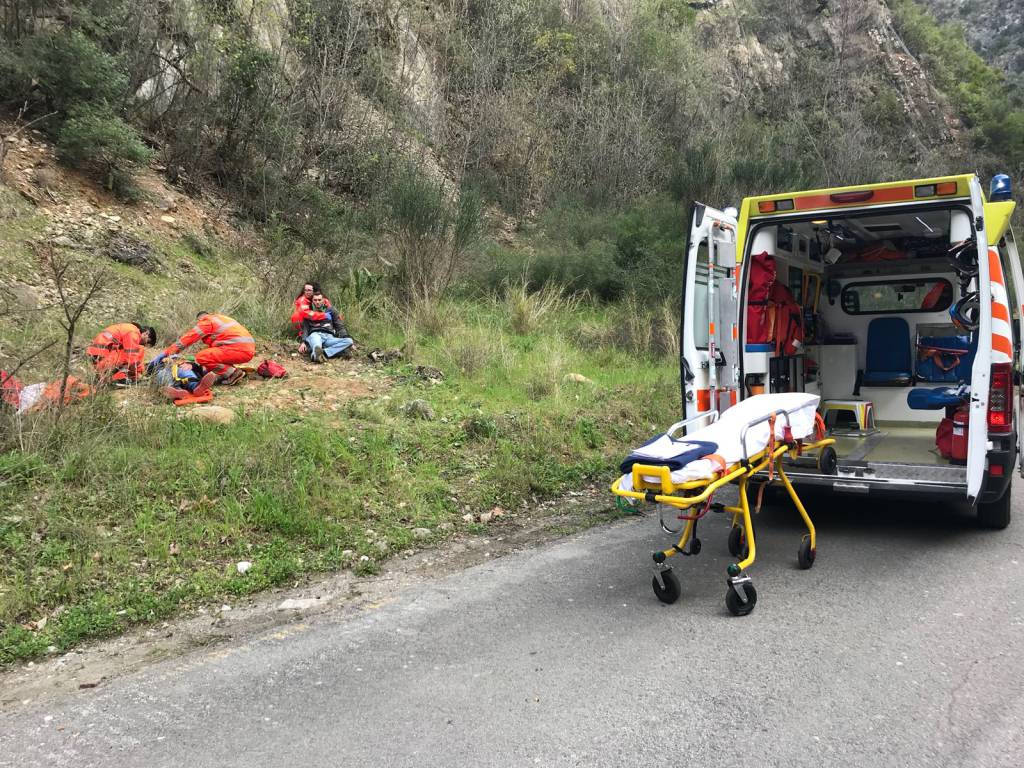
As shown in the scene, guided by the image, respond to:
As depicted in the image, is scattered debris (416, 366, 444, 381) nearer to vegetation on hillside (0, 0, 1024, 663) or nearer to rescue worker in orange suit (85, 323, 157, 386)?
vegetation on hillside (0, 0, 1024, 663)

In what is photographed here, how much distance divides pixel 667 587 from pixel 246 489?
3216mm

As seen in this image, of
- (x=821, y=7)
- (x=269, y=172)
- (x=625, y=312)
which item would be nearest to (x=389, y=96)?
(x=269, y=172)

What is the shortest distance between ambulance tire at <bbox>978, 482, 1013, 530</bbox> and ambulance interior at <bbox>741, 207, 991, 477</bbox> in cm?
147

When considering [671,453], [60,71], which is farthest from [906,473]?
[60,71]

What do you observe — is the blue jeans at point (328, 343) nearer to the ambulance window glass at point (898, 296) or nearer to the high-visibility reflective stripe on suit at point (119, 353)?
the high-visibility reflective stripe on suit at point (119, 353)

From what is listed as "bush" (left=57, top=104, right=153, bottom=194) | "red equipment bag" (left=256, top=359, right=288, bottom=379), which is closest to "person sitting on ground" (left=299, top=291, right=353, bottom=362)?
"red equipment bag" (left=256, top=359, right=288, bottom=379)

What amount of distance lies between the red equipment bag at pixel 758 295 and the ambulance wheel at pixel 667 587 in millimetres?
2897

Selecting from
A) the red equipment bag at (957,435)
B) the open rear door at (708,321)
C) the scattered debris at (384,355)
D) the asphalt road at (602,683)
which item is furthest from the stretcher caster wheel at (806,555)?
the scattered debris at (384,355)

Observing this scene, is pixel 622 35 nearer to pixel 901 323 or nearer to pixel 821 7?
pixel 821 7

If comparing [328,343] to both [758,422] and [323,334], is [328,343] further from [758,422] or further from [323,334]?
[758,422]

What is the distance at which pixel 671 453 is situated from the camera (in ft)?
13.5

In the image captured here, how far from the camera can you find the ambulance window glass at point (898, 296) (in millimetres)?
8117

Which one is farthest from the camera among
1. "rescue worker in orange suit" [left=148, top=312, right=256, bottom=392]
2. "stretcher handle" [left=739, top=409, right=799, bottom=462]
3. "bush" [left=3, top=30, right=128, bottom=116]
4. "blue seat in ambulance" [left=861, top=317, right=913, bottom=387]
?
"bush" [left=3, top=30, right=128, bottom=116]

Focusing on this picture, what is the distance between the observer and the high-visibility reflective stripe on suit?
6.81 meters
